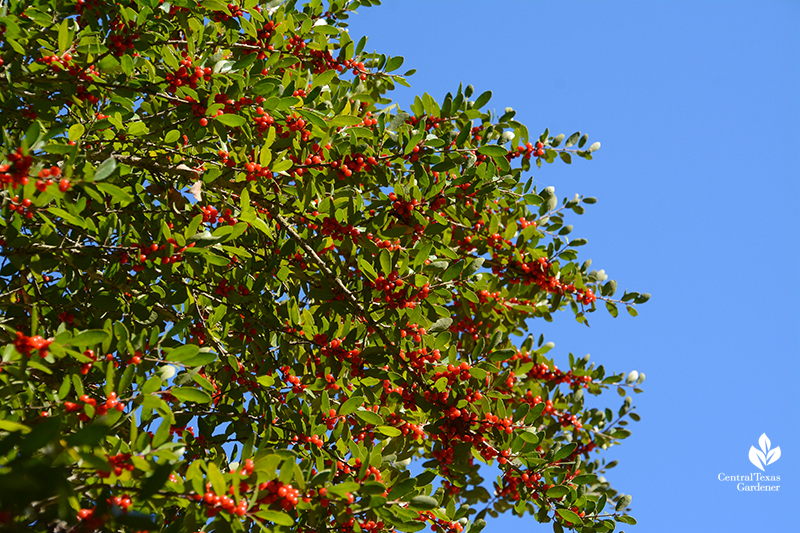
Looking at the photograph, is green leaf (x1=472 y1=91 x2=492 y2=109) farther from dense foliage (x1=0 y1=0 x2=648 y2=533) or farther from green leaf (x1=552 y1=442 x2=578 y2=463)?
green leaf (x1=552 y1=442 x2=578 y2=463)

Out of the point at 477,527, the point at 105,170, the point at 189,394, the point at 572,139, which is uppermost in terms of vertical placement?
the point at 572,139

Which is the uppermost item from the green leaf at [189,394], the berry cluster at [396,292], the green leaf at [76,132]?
the green leaf at [76,132]

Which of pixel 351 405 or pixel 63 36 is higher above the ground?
pixel 63 36

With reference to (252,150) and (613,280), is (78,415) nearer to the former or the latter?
(252,150)

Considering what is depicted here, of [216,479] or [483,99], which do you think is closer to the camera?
[216,479]

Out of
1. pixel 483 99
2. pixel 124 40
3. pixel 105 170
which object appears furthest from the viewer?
pixel 483 99

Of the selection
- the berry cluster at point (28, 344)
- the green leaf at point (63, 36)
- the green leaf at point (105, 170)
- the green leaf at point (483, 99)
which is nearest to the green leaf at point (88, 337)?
the berry cluster at point (28, 344)

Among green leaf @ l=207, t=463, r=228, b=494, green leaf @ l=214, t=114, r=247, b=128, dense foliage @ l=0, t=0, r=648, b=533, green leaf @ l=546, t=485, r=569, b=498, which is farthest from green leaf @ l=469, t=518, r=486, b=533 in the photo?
green leaf @ l=214, t=114, r=247, b=128

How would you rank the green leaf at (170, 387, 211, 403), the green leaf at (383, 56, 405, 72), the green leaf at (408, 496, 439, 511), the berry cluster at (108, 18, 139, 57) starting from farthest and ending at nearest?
the green leaf at (383, 56, 405, 72) → the berry cluster at (108, 18, 139, 57) → the green leaf at (408, 496, 439, 511) → the green leaf at (170, 387, 211, 403)

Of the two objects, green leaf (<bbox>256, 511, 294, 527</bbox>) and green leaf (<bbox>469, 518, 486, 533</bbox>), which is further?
green leaf (<bbox>469, 518, 486, 533</bbox>)

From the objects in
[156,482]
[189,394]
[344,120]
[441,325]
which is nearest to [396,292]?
[441,325]

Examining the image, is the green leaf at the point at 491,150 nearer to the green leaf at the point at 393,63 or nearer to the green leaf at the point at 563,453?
the green leaf at the point at 393,63

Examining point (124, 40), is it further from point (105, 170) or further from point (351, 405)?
point (351, 405)

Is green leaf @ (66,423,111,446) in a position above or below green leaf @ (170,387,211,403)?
below
